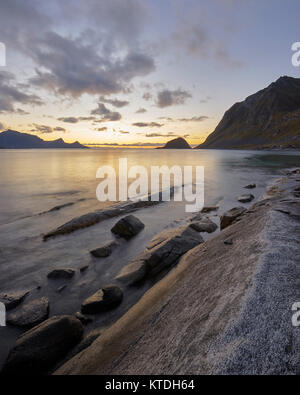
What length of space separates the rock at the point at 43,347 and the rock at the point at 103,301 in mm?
780

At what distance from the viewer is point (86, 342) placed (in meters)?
4.53

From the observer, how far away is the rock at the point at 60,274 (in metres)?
7.25

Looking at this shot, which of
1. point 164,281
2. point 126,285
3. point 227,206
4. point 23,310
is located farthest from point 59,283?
point 227,206

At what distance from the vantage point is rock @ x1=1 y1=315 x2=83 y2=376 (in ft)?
12.8

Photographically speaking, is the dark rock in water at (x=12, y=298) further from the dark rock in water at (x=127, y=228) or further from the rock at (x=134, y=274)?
the dark rock in water at (x=127, y=228)

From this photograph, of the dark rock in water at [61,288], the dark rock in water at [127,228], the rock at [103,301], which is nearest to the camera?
the rock at [103,301]

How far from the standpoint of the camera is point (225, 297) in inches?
130

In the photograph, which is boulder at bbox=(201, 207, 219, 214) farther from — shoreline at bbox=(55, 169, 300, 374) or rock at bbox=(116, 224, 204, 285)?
shoreline at bbox=(55, 169, 300, 374)

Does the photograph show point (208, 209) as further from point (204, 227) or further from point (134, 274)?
point (134, 274)

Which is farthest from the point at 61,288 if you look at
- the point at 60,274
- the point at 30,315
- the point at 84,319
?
the point at 84,319

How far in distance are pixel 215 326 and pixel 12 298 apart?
618cm

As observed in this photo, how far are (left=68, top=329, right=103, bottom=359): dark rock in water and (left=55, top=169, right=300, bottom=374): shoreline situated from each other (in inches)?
10.6

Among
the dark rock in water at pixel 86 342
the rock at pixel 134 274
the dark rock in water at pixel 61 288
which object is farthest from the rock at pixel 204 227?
the dark rock in water at pixel 86 342
